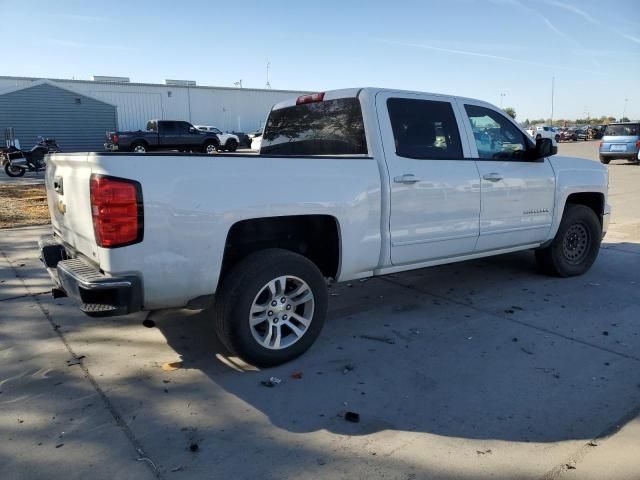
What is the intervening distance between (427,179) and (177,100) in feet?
144

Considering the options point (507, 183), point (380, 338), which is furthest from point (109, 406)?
point (507, 183)

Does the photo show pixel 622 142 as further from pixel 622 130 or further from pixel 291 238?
pixel 291 238

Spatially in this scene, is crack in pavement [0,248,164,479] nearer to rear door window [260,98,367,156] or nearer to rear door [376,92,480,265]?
rear door [376,92,480,265]

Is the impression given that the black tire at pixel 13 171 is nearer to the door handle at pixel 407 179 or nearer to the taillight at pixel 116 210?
the taillight at pixel 116 210

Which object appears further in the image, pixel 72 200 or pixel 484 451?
pixel 72 200

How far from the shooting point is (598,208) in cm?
609

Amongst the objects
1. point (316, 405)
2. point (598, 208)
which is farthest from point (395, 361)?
point (598, 208)

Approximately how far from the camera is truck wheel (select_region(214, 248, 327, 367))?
340 centimetres

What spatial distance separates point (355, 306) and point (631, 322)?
2481mm

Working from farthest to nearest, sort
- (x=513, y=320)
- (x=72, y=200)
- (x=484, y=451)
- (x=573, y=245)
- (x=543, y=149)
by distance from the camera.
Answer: (x=573, y=245), (x=543, y=149), (x=513, y=320), (x=72, y=200), (x=484, y=451)

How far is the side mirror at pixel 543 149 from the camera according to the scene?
5.00m

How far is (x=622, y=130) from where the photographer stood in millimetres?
23156

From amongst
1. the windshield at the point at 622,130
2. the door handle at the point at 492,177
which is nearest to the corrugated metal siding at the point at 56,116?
the windshield at the point at 622,130

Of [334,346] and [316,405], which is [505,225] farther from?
[316,405]
